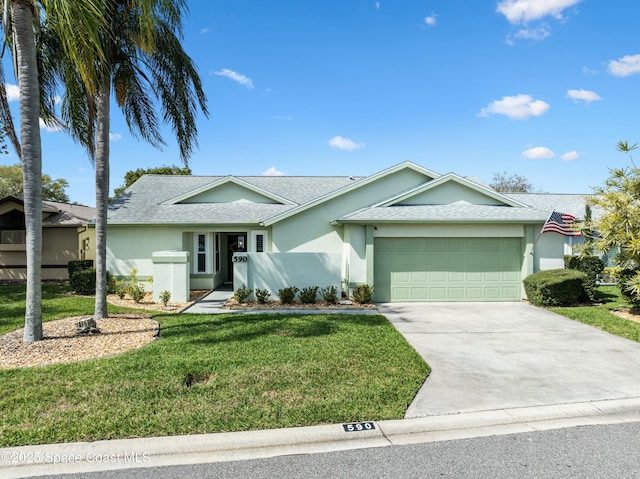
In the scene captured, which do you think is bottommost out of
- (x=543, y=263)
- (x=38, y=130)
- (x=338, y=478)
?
(x=338, y=478)

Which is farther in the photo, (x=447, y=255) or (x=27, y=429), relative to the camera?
(x=447, y=255)

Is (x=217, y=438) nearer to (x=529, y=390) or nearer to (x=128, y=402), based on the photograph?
(x=128, y=402)

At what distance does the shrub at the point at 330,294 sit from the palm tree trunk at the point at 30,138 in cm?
759

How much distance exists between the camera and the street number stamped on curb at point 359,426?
4520 millimetres

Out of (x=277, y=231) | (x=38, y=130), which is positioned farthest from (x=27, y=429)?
(x=277, y=231)

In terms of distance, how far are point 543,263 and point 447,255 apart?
3413 millimetres

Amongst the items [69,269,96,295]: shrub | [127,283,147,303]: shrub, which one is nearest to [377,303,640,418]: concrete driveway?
[127,283,147,303]: shrub

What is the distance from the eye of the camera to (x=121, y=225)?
1591 cm

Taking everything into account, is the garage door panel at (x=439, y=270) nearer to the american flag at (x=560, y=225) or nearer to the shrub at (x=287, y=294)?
the american flag at (x=560, y=225)

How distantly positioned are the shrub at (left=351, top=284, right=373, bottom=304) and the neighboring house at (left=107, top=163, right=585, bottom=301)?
0.44 metres

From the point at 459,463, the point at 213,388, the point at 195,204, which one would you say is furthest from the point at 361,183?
the point at 459,463

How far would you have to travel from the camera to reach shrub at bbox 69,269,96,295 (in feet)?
46.9

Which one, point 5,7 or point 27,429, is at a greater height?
point 5,7

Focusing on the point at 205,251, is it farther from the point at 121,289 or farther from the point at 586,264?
the point at 586,264
